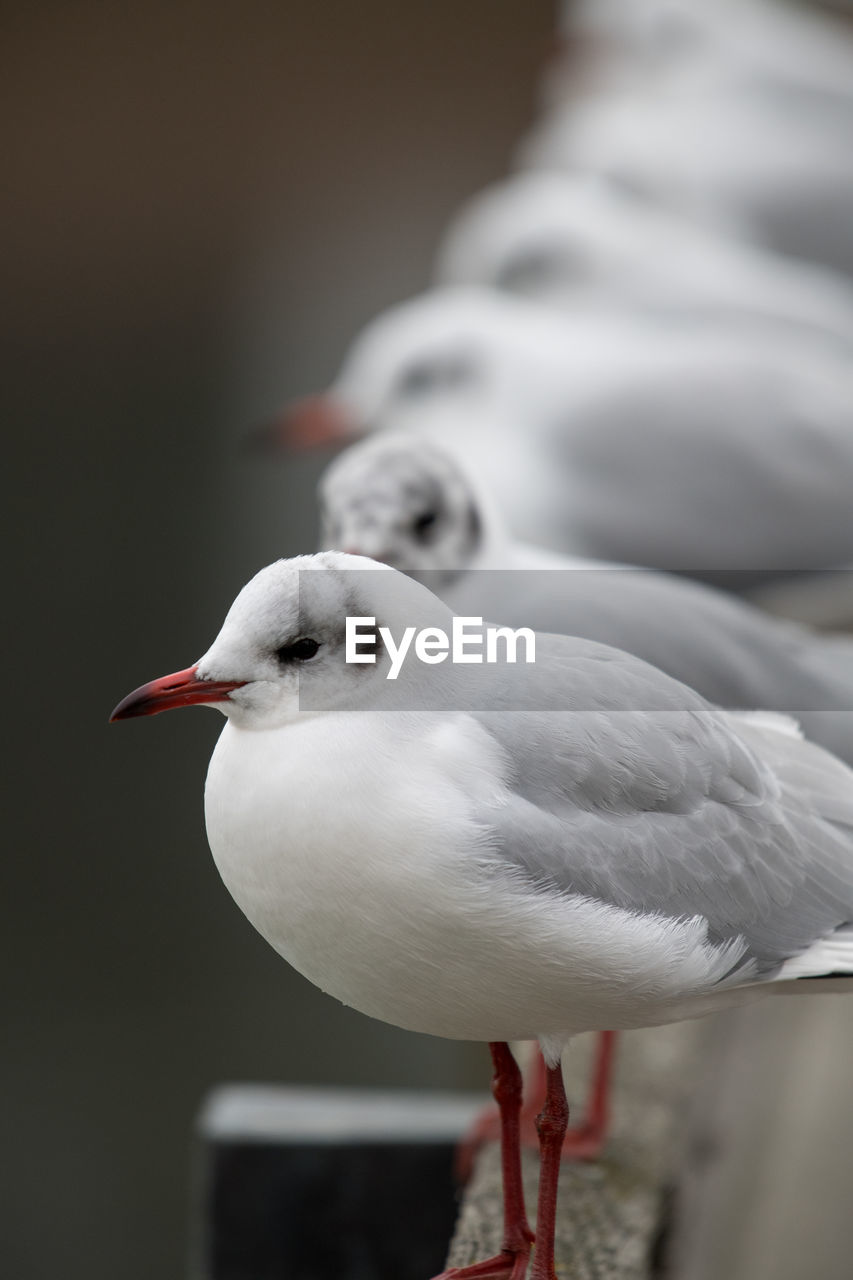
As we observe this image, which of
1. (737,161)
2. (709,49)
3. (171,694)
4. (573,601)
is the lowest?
(171,694)

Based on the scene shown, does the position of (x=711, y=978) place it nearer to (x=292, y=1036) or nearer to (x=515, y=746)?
(x=515, y=746)

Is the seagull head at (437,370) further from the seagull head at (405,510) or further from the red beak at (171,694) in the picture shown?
the red beak at (171,694)

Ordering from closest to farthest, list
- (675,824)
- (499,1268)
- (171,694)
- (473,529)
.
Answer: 1. (171,694)
2. (675,824)
3. (499,1268)
4. (473,529)

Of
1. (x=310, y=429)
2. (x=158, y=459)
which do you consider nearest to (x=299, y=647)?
(x=310, y=429)

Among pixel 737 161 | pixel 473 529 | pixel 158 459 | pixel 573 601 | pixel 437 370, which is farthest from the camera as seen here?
pixel 158 459

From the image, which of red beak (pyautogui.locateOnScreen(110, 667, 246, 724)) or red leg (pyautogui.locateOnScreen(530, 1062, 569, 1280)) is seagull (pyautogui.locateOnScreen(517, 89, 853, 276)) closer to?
red leg (pyautogui.locateOnScreen(530, 1062, 569, 1280))

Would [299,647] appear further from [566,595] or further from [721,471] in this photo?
[721,471]

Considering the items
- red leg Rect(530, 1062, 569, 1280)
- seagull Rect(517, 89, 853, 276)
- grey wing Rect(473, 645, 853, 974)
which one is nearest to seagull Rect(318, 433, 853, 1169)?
grey wing Rect(473, 645, 853, 974)

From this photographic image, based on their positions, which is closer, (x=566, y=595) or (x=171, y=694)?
(x=171, y=694)
